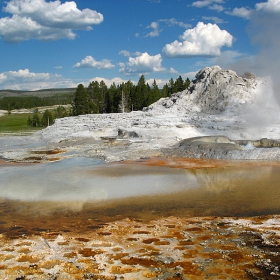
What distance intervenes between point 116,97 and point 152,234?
134 ft

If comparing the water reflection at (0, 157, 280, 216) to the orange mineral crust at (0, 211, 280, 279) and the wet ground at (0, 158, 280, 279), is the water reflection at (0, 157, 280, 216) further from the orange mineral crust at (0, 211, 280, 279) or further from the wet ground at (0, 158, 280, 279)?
the orange mineral crust at (0, 211, 280, 279)

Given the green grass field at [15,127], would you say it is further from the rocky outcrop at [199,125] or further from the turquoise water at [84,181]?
the turquoise water at [84,181]

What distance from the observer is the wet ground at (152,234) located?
16.3 feet

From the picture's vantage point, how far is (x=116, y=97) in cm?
4669

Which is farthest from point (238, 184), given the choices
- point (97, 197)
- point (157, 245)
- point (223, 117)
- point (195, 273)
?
point (223, 117)

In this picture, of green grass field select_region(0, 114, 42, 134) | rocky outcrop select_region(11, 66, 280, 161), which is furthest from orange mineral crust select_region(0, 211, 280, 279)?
green grass field select_region(0, 114, 42, 134)

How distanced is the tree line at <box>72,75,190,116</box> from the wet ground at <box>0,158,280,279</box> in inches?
1322

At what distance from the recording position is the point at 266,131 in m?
20.5

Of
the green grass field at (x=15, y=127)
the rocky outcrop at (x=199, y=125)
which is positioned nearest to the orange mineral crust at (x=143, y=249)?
the rocky outcrop at (x=199, y=125)

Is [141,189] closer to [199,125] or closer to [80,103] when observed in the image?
[199,125]

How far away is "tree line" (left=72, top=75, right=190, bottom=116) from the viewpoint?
142 feet

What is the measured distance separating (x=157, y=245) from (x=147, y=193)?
13.0 feet

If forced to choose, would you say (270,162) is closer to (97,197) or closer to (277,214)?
(277,214)

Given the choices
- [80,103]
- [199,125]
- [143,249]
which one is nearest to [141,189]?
[143,249]
